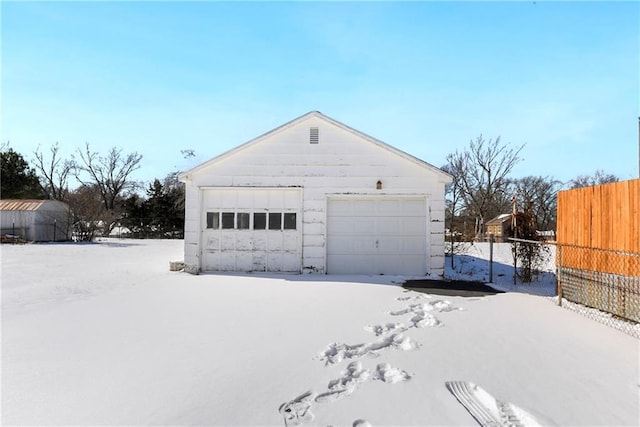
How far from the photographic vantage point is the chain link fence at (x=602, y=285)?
518 centimetres

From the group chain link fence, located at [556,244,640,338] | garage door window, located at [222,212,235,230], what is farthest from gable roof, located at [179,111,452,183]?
chain link fence, located at [556,244,640,338]

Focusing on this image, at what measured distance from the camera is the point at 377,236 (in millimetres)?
9891

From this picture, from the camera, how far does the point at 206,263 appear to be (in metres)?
10.1

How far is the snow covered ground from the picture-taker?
268cm

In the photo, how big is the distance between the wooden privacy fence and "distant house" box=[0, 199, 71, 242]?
25500 millimetres

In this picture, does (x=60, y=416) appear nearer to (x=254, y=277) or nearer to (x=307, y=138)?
(x=254, y=277)

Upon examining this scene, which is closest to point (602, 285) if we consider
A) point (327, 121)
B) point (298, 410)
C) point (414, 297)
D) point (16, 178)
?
point (414, 297)

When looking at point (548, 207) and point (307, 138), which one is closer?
point (307, 138)

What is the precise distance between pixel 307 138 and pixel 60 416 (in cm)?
837

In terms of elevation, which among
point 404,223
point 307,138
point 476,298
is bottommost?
point 476,298

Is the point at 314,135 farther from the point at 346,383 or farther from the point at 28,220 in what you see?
the point at 28,220

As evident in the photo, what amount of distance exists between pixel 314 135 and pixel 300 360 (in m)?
7.34

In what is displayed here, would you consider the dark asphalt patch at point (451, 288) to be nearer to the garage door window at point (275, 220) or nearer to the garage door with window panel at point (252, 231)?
the garage door with window panel at point (252, 231)

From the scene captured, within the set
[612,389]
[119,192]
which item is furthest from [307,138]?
[119,192]
